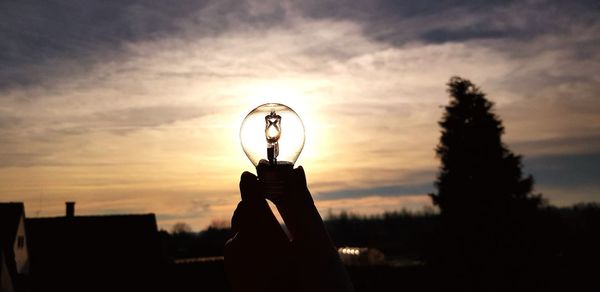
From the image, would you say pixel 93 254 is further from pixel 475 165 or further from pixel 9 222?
pixel 475 165

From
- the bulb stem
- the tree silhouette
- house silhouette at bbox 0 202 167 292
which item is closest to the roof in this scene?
house silhouette at bbox 0 202 167 292

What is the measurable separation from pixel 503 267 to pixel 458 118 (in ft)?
17.5

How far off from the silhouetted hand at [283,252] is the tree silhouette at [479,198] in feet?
54.0

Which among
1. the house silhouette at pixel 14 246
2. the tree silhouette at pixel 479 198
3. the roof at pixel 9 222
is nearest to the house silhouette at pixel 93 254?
the house silhouette at pixel 14 246

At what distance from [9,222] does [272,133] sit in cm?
2341

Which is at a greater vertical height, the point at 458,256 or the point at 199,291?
the point at 458,256

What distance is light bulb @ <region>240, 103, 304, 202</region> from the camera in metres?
3.10

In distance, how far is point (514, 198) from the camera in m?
17.7

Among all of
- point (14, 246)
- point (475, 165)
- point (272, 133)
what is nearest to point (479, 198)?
point (475, 165)

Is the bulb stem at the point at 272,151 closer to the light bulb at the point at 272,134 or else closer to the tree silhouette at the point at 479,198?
the light bulb at the point at 272,134

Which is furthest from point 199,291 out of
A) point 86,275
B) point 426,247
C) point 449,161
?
point 449,161

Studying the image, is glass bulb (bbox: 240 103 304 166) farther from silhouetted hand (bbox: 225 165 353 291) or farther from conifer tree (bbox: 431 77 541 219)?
conifer tree (bbox: 431 77 541 219)

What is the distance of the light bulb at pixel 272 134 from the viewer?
310 centimetres

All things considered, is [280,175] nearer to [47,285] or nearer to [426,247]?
[426,247]
